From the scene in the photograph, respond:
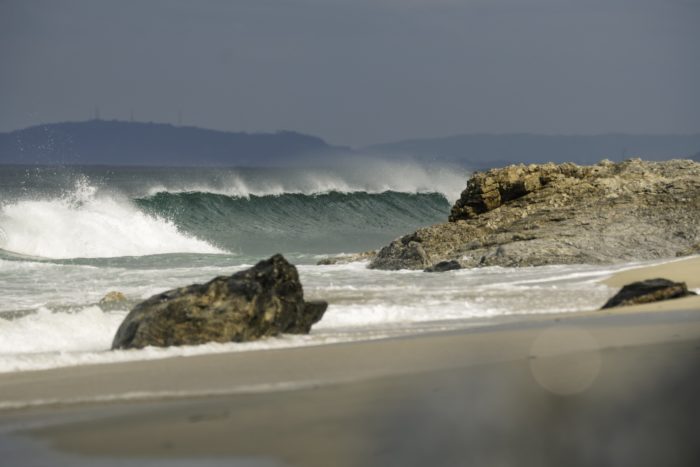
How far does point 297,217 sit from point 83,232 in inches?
646

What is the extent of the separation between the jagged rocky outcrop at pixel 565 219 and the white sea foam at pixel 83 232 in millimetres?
11299

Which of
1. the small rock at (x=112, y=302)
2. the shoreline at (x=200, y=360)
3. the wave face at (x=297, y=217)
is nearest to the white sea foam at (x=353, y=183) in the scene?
the wave face at (x=297, y=217)

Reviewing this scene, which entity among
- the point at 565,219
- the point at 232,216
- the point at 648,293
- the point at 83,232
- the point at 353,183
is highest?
the point at 353,183

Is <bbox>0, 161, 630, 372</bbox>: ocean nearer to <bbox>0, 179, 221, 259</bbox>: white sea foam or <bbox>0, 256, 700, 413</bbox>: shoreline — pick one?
<bbox>0, 179, 221, 259</bbox>: white sea foam

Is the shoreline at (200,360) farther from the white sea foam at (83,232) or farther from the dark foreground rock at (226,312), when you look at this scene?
the white sea foam at (83,232)

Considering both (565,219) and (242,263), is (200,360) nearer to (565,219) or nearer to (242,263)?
(565,219)

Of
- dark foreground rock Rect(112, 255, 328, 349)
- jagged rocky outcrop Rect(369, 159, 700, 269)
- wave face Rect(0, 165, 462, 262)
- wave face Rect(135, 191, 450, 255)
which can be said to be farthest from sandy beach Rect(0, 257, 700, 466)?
wave face Rect(135, 191, 450, 255)

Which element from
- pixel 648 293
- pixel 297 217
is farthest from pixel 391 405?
pixel 297 217

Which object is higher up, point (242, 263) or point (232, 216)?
point (232, 216)

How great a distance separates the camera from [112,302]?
1238cm

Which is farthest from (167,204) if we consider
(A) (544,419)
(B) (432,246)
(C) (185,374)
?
(A) (544,419)

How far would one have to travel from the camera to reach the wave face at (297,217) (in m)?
35.0

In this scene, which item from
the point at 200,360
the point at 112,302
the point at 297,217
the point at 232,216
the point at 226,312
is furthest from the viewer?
the point at 297,217

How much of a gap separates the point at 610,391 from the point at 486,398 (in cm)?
62
